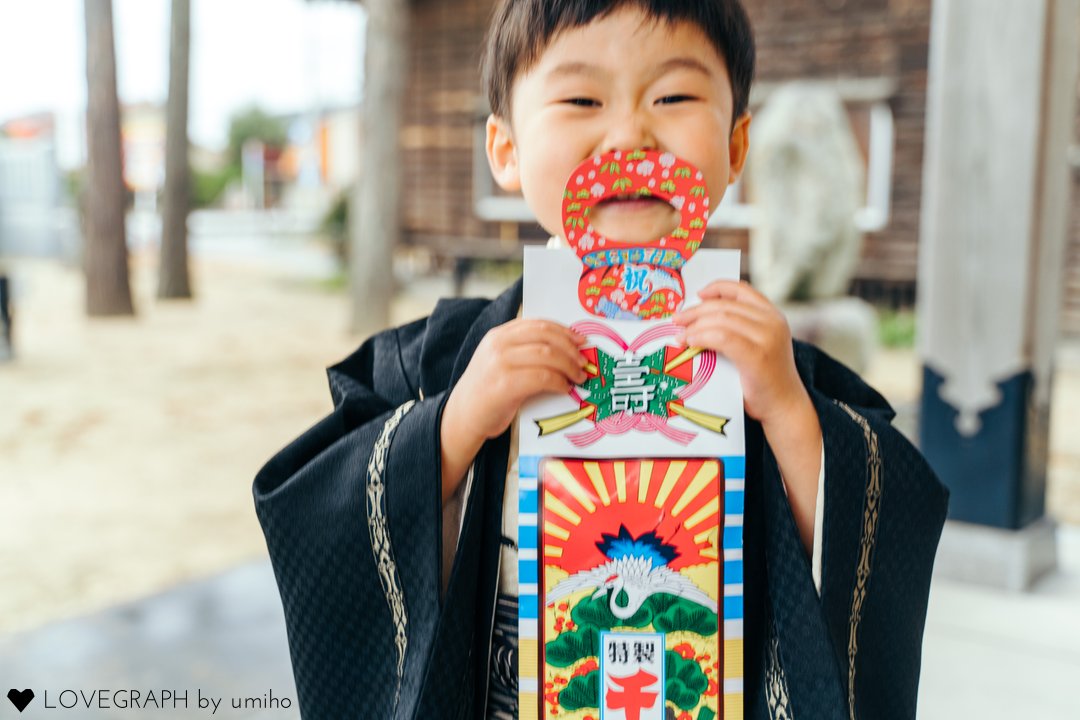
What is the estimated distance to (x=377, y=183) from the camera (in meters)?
8.13

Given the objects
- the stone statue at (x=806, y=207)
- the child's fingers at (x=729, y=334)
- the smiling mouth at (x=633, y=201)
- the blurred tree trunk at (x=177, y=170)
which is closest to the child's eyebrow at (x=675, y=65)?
the smiling mouth at (x=633, y=201)

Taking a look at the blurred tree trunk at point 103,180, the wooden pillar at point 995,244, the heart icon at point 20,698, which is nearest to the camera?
the heart icon at point 20,698

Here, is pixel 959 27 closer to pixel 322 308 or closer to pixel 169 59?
pixel 169 59

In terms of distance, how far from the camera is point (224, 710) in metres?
2.10

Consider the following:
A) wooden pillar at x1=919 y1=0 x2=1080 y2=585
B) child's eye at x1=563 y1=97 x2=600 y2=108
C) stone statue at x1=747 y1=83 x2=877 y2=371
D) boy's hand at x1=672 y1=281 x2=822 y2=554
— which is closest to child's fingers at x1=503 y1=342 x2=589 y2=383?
boy's hand at x1=672 y1=281 x2=822 y2=554

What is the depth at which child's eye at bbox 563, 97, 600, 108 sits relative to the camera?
94cm

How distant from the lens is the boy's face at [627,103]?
92 cm

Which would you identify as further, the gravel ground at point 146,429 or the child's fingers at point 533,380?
the gravel ground at point 146,429

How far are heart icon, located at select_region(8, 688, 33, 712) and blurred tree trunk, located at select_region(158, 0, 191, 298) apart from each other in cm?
573

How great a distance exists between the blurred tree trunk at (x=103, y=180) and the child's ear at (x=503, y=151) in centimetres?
568

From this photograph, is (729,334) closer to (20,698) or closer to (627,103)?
(627,103)

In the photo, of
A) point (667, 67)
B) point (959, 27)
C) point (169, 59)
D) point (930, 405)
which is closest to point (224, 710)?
point (667, 67)

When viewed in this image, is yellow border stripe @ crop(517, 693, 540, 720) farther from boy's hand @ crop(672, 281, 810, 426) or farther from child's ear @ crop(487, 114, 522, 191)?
child's ear @ crop(487, 114, 522, 191)

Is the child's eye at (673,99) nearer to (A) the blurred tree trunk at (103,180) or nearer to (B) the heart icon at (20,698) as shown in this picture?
(B) the heart icon at (20,698)
